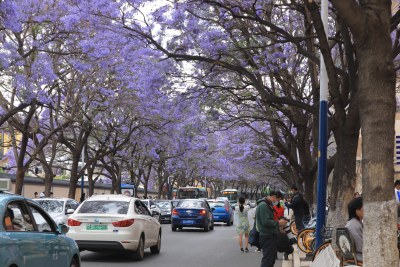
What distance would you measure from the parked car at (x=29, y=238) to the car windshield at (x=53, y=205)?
10.3 m

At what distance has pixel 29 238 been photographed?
22.5ft

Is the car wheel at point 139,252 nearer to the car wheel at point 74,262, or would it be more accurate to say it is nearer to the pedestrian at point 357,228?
the car wheel at point 74,262

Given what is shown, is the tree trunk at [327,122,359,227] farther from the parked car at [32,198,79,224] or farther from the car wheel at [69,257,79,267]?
the parked car at [32,198,79,224]

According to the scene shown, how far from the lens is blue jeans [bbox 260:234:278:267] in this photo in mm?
9797

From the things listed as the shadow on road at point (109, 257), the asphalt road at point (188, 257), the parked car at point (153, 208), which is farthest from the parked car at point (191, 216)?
the shadow on road at point (109, 257)

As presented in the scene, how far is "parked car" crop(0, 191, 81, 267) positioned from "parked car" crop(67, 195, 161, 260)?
15.8 feet

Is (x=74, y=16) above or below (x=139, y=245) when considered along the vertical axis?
above

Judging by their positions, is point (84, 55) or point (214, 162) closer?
point (84, 55)

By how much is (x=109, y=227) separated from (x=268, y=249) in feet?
15.9

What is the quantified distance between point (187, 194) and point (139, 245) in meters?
35.8

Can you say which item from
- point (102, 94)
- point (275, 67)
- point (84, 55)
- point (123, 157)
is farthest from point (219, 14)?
point (123, 157)

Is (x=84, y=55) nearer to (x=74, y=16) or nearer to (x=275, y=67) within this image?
(x=74, y=16)

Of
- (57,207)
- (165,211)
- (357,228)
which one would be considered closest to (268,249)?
(357,228)

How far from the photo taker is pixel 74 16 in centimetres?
1753
